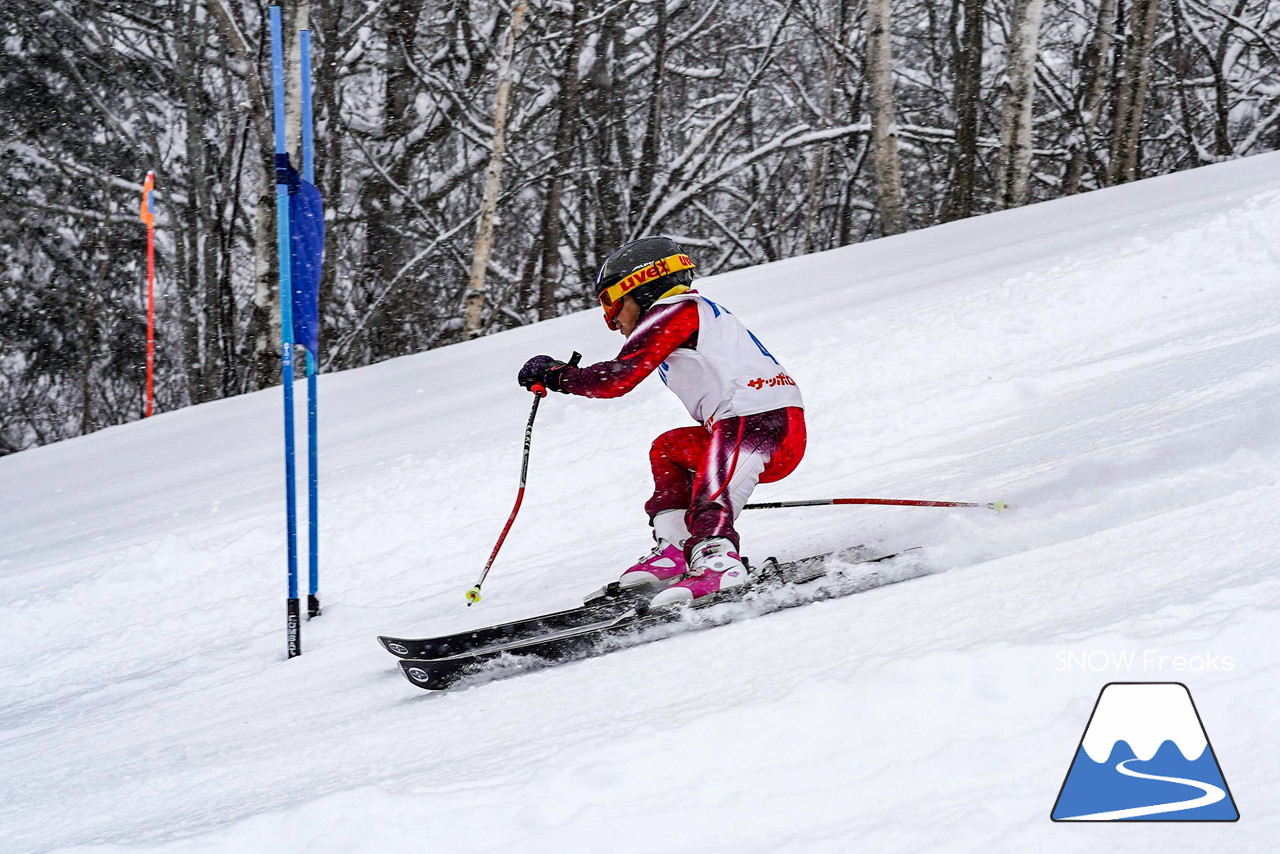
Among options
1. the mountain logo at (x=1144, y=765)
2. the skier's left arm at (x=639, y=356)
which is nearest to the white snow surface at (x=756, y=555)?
the mountain logo at (x=1144, y=765)

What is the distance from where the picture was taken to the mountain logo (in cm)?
180

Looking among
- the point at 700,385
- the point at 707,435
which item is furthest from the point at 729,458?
the point at 700,385

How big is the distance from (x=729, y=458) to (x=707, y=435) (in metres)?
0.20

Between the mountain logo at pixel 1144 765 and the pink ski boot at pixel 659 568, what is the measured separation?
211cm

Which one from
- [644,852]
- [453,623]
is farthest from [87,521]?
[644,852]

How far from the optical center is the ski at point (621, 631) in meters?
3.55

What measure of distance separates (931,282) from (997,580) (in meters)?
5.43

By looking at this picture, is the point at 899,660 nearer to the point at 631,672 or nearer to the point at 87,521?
the point at 631,672

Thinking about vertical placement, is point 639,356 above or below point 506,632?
above

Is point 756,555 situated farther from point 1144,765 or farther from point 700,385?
point 1144,765

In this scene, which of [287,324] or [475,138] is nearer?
[287,324]

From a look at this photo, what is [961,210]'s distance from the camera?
528 inches

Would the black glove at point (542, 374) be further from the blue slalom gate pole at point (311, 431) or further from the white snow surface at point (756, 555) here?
the blue slalom gate pole at point (311, 431)

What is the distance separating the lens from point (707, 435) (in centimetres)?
395
